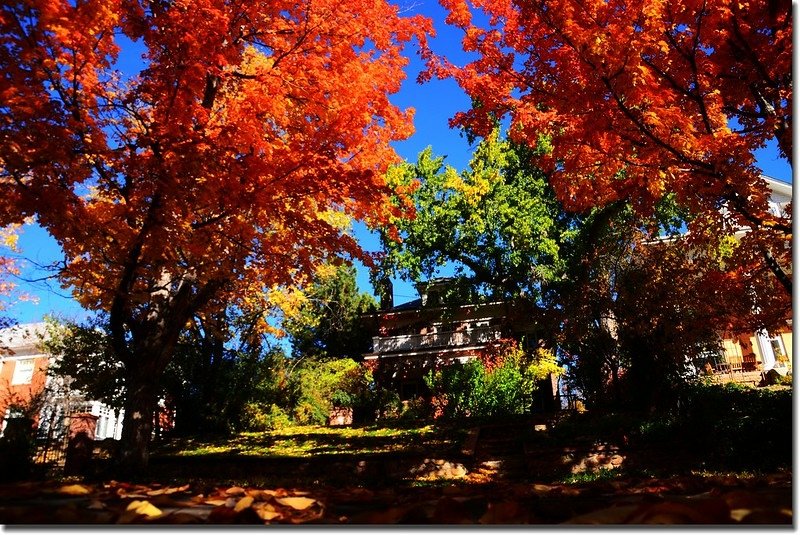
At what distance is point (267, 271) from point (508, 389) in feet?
37.3

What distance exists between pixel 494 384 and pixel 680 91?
13.0 meters

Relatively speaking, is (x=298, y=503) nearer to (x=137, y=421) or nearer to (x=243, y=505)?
(x=243, y=505)

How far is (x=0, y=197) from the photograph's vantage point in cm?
474

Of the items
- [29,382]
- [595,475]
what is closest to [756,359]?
[595,475]

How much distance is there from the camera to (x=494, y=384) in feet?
55.8

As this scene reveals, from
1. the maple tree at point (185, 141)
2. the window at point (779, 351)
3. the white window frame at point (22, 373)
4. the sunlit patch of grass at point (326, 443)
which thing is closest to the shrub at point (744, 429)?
the sunlit patch of grass at point (326, 443)

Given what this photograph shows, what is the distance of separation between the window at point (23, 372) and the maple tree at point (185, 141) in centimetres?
1152

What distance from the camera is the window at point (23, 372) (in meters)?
16.8

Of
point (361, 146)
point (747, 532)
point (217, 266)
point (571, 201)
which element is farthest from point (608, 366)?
point (747, 532)

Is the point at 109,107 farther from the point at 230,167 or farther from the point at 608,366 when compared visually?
the point at 608,366

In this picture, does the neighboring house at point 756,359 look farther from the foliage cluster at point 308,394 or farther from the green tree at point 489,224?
the foliage cluster at point 308,394

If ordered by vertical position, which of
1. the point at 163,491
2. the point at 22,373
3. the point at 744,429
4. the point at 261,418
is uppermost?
the point at 22,373

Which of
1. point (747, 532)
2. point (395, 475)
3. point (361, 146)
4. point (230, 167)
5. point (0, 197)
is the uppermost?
point (361, 146)

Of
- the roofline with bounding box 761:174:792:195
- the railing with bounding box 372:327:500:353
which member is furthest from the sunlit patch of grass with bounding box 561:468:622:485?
the railing with bounding box 372:327:500:353
